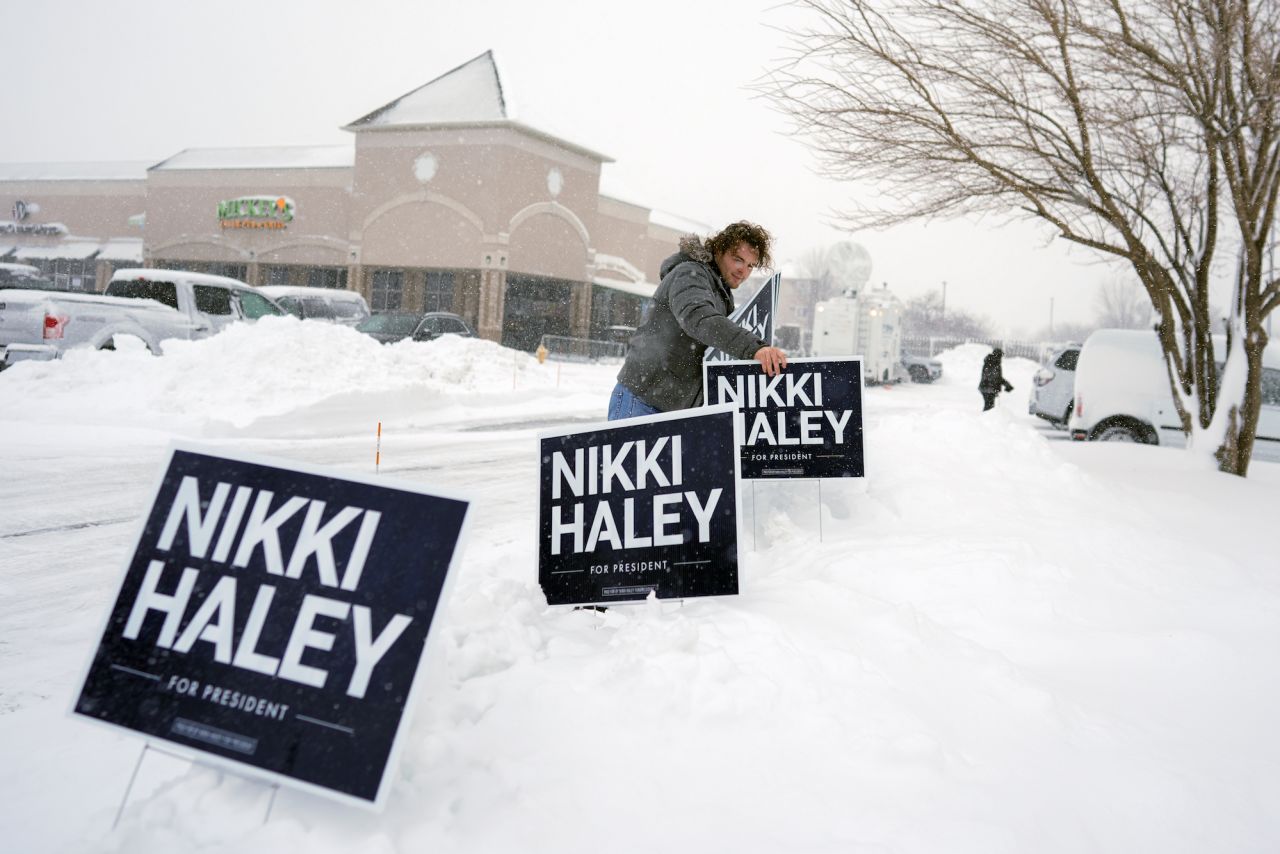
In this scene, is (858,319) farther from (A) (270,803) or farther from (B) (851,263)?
(A) (270,803)

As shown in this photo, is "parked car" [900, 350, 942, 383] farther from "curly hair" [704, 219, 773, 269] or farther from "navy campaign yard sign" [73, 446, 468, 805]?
"navy campaign yard sign" [73, 446, 468, 805]

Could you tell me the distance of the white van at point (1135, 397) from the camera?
11625mm

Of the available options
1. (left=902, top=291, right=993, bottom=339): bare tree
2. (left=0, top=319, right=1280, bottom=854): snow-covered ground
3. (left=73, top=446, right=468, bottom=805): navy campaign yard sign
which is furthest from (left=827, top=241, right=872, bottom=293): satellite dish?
(left=902, top=291, right=993, bottom=339): bare tree

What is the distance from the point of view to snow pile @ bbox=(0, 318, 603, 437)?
409 inches

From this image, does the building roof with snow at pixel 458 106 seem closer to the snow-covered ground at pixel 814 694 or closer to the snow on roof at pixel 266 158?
the snow on roof at pixel 266 158

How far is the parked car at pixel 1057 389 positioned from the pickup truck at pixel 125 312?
47.7 ft

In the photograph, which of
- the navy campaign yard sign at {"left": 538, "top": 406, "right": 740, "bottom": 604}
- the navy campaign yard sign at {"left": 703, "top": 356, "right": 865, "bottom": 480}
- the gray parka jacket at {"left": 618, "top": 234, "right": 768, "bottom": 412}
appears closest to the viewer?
the navy campaign yard sign at {"left": 538, "top": 406, "right": 740, "bottom": 604}

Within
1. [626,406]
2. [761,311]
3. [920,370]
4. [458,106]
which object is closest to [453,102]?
[458,106]

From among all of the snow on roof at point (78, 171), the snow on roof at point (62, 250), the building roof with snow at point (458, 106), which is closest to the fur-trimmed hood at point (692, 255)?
the building roof with snow at point (458, 106)

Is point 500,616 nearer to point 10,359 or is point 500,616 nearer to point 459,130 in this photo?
point 10,359

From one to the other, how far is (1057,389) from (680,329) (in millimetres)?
13612

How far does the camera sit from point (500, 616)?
3555 mm

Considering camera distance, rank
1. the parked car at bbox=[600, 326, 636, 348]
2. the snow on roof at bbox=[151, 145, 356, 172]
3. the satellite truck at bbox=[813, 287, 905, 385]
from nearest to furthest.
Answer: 1. the satellite truck at bbox=[813, 287, 905, 385]
2. the snow on roof at bbox=[151, 145, 356, 172]
3. the parked car at bbox=[600, 326, 636, 348]

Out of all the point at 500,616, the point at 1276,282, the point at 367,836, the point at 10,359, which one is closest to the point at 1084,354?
the point at 1276,282
